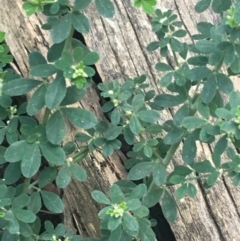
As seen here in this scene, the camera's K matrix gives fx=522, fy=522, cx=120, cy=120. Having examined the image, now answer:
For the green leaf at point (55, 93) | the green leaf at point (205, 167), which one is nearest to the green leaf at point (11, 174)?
the green leaf at point (55, 93)

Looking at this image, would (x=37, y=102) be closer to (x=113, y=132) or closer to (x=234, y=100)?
(x=113, y=132)

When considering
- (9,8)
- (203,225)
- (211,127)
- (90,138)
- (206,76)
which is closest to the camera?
(211,127)

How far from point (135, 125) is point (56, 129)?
0.90ft

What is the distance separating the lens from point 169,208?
6.65 feet

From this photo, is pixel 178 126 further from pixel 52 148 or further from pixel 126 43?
pixel 126 43

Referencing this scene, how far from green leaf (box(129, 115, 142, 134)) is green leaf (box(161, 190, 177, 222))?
1.20ft

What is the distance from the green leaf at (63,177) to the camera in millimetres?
1850

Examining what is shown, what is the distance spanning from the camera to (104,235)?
1930 millimetres

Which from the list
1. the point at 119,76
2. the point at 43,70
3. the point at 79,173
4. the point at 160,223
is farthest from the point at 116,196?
the point at 119,76

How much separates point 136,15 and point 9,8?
606 mm

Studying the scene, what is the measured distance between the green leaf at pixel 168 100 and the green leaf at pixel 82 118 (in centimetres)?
35

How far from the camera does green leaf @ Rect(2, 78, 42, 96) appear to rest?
5.87 ft

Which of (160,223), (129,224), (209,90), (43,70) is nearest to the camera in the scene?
(129,224)

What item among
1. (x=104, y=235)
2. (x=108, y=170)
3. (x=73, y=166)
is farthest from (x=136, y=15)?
(x=104, y=235)
